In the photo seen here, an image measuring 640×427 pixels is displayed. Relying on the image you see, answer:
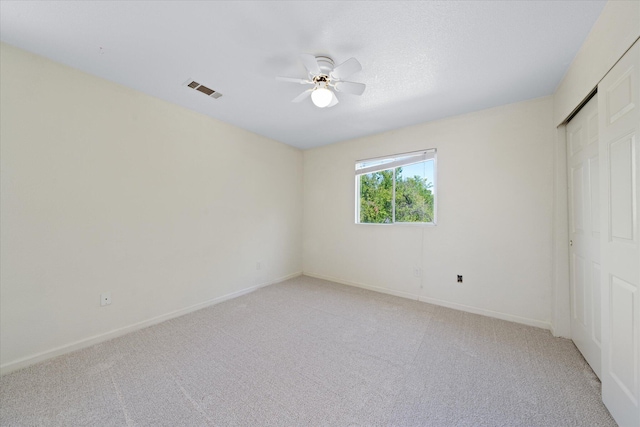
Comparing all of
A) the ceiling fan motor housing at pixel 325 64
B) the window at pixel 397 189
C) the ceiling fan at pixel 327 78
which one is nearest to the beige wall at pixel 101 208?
the ceiling fan at pixel 327 78

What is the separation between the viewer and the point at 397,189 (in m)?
3.47

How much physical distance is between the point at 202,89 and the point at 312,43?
1.33 meters

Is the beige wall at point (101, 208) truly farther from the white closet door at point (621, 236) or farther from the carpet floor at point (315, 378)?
the white closet door at point (621, 236)

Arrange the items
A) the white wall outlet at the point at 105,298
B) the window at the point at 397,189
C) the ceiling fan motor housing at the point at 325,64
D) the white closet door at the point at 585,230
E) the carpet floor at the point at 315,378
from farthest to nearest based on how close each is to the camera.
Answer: the window at the point at 397,189, the white wall outlet at the point at 105,298, the ceiling fan motor housing at the point at 325,64, the white closet door at the point at 585,230, the carpet floor at the point at 315,378

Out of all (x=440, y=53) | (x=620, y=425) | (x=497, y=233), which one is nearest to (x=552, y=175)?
(x=497, y=233)

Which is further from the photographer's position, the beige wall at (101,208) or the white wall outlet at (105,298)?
the white wall outlet at (105,298)

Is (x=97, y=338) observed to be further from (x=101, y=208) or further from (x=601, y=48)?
(x=601, y=48)

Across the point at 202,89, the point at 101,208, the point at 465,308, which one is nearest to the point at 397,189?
the point at 465,308

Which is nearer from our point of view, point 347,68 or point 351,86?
point 347,68

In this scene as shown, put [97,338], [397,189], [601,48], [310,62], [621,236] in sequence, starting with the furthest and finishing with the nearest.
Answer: [397,189] < [97,338] < [310,62] < [601,48] < [621,236]

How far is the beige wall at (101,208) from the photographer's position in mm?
1753

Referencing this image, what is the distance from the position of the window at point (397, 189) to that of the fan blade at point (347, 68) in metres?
1.83

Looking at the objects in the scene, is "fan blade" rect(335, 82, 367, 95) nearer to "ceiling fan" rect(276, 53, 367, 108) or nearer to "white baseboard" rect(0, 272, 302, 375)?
"ceiling fan" rect(276, 53, 367, 108)

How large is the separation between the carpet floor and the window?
146cm
